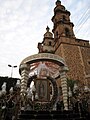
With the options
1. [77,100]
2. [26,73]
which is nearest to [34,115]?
[77,100]

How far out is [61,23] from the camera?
30.8 m

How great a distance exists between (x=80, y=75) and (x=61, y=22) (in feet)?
36.8

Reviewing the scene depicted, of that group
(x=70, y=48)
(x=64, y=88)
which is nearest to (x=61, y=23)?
(x=70, y=48)

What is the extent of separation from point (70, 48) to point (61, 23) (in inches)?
231

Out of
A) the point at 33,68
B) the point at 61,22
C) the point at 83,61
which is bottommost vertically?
the point at 33,68

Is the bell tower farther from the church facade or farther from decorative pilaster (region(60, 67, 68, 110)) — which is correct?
decorative pilaster (region(60, 67, 68, 110))

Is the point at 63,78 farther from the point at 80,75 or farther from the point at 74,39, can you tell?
the point at 74,39

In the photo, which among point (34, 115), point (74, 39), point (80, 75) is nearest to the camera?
point (34, 115)

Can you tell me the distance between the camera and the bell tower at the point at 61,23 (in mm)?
29994

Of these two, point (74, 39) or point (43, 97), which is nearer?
point (43, 97)

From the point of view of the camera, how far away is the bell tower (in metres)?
30.0

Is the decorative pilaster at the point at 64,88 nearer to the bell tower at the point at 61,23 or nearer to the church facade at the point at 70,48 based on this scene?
the church facade at the point at 70,48

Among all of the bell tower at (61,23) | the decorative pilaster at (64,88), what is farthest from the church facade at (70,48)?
the decorative pilaster at (64,88)

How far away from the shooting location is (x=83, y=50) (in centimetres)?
2884
